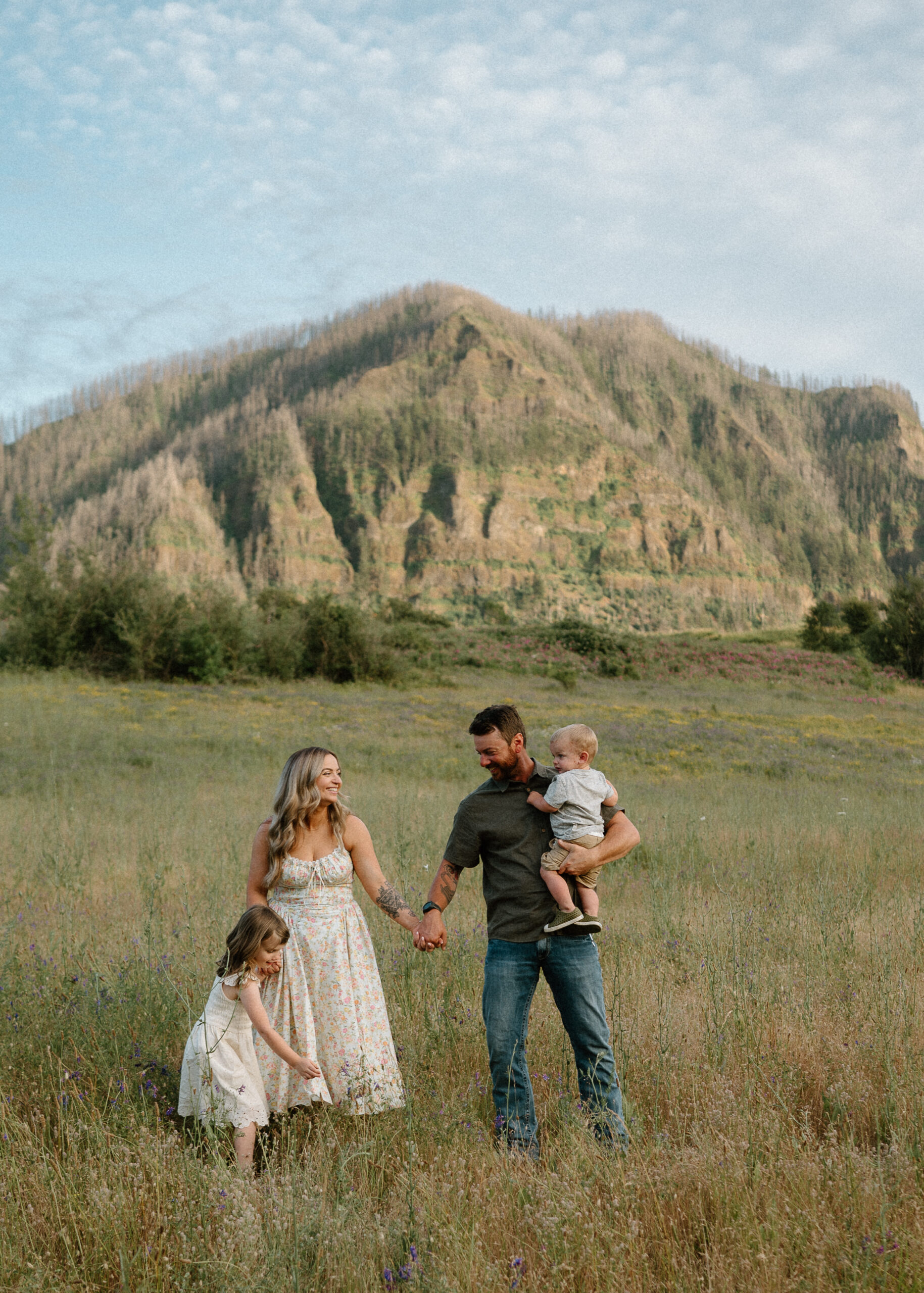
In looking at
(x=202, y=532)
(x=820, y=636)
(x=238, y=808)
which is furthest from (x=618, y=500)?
(x=238, y=808)

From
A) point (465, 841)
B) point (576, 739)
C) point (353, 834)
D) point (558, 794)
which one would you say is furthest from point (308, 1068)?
point (576, 739)

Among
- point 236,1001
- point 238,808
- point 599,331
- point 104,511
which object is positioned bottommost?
point 238,808

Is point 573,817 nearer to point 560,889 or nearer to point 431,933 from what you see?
point 560,889

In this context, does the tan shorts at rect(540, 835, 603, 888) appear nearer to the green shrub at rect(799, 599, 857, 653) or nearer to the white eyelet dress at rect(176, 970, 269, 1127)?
the white eyelet dress at rect(176, 970, 269, 1127)

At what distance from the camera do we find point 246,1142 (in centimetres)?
286

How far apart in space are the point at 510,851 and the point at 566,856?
0.84 feet

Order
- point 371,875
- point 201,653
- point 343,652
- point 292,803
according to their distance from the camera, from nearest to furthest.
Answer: point 292,803 → point 371,875 → point 201,653 → point 343,652

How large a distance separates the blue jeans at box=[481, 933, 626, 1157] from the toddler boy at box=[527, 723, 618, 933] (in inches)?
4.8

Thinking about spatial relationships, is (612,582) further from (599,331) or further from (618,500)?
(599,331)

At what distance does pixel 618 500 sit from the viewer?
117m

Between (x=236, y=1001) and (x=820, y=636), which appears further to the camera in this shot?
(x=820, y=636)

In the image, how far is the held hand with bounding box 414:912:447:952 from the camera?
3.25 metres

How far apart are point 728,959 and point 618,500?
116m

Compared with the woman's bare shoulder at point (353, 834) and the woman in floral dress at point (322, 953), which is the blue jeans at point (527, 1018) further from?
the woman's bare shoulder at point (353, 834)
